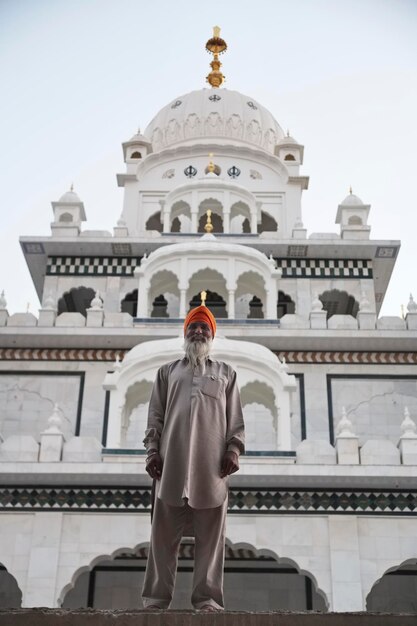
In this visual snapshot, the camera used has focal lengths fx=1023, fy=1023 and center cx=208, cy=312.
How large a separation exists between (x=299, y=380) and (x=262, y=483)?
5172mm

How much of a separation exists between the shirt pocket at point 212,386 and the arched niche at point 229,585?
11.7m

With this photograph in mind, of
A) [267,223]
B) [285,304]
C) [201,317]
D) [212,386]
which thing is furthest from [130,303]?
[212,386]

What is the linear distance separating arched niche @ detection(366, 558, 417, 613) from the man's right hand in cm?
1262

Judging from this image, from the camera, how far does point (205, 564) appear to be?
6.80 m

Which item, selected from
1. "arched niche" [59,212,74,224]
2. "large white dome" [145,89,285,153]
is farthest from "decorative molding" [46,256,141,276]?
"large white dome" [145,89,285,153]

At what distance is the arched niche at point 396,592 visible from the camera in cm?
1862

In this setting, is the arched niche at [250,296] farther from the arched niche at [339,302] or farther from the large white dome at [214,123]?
the large white dome at [214,123]

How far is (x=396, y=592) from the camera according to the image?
61.7 feet

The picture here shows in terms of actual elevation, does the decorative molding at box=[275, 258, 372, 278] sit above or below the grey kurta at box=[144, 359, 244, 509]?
above

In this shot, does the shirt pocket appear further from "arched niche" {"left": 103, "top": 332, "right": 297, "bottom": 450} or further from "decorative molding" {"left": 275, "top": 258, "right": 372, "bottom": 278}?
"decorative molding" {"left": 275, "top": 258, "right": 372, "bottom": 278}

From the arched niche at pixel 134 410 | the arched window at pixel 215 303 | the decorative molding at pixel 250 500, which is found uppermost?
the arched window at pixel 215 303

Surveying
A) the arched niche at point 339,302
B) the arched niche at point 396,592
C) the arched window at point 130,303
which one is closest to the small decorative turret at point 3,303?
the arched window at point 130,303

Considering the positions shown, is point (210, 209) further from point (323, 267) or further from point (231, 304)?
point (231, 304)

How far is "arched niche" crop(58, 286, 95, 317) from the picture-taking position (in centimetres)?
2559
